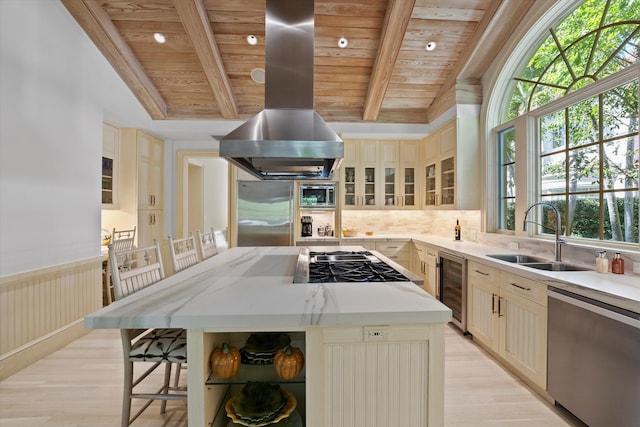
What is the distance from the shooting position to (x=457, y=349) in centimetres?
297

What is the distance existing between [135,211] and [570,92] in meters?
5.03

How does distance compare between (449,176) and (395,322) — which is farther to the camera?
(449,176)

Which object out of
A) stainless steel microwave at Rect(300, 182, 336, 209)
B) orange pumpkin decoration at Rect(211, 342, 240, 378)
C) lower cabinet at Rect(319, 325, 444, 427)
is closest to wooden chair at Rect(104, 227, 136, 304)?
stainless steel microwave at Rect(300, 182, 336, 209)

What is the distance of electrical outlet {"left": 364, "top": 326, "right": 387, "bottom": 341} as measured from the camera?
1.33 m

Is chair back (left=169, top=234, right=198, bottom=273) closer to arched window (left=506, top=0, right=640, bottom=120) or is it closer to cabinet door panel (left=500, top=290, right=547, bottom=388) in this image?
cabinet door panel (left=500, top=290, right=547, bottom=388)

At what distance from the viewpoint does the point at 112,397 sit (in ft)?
7.39

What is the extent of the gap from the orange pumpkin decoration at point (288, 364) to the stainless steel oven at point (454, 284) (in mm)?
2172

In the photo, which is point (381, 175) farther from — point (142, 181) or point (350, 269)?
point (142, 181)

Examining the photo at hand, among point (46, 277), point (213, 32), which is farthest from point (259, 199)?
point (46, 277)

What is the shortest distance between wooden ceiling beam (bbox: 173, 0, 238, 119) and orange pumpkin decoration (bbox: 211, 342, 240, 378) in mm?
2958

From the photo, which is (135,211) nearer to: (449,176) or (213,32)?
(213,32)

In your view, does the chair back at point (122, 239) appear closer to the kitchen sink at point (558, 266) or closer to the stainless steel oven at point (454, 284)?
the stainless steel oven at point (454, 284)

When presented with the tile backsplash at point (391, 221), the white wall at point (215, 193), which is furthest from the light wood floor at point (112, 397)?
the white wall at point (215, 193)

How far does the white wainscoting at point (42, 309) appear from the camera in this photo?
8.28 feet
